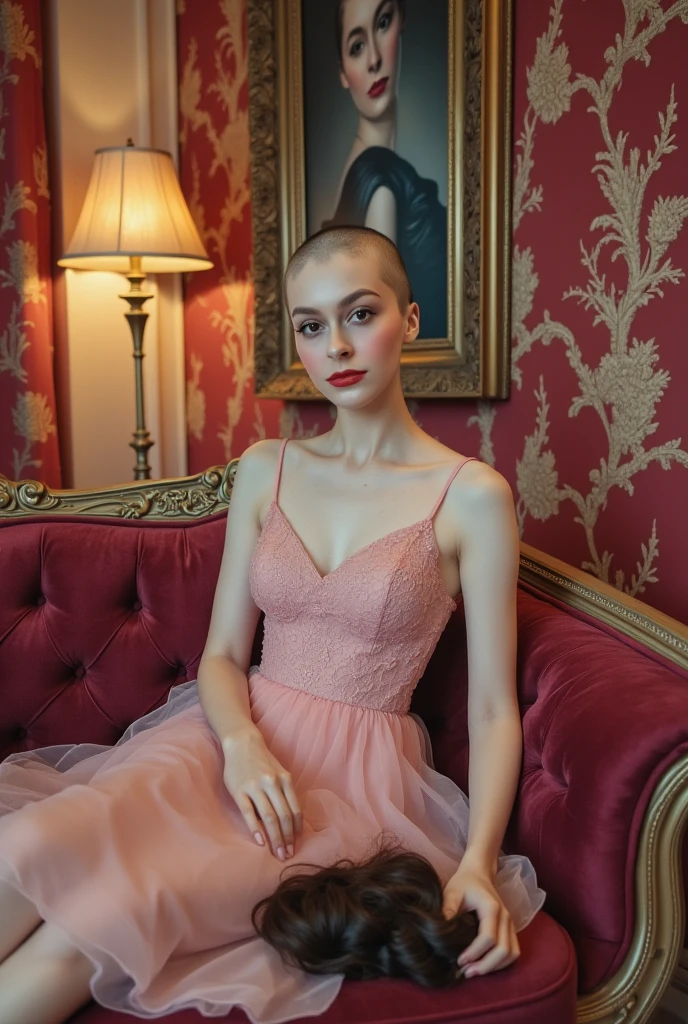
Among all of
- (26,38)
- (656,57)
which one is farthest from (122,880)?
(26,38)

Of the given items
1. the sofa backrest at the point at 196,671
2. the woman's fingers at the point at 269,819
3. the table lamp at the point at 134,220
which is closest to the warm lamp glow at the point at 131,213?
the table lamp at the point at 134,220

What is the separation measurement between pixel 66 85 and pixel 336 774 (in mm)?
2329

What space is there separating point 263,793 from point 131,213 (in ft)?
5.91

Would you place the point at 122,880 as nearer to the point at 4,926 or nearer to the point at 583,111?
the point at 4,926

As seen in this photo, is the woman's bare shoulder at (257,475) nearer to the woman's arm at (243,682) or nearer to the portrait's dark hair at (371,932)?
the woman's arm at (243,682)

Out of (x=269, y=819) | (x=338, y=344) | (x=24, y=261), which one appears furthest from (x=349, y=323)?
(x=24, y=261)

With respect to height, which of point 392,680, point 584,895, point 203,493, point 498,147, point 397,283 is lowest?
point 584,895

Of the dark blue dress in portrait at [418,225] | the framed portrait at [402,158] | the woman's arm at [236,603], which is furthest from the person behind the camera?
the dark blue dress in portrait at [418,225]

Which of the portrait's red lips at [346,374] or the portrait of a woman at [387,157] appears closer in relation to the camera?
the portrait's red lips at [346,374]

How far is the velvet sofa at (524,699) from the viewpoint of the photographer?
1262 mm

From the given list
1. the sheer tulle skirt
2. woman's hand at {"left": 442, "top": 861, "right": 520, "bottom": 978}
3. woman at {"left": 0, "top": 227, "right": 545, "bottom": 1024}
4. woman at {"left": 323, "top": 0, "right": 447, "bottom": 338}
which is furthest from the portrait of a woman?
woman's hand at {"left": 442, "top": 861, "right": 520, "bottom": 978}

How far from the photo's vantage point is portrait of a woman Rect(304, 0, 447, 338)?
2.41 metres

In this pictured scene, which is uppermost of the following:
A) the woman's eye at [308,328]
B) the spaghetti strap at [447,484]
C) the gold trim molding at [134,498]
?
the woman's eye at [308,328]

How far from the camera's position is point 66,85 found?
115 inches
